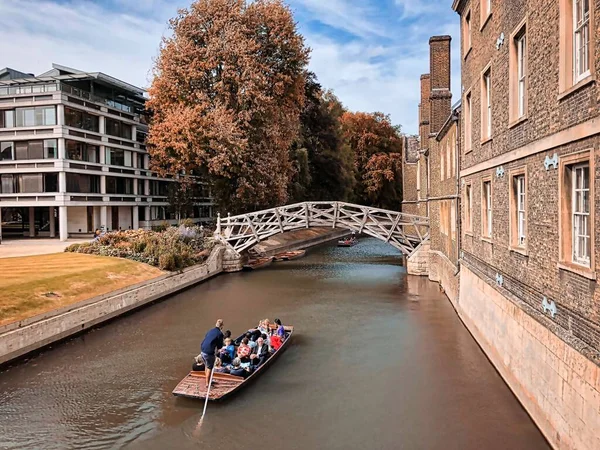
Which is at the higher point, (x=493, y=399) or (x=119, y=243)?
(x=119, y=243)

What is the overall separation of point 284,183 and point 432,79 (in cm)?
1073

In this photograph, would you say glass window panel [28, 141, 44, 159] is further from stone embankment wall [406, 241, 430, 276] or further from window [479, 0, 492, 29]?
window [479, 0, 492, 29]

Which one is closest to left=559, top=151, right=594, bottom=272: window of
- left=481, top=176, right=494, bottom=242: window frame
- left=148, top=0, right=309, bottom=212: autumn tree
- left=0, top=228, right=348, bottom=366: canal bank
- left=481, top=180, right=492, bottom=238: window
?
left=481, top=176, right=494, bottom=242: window frame

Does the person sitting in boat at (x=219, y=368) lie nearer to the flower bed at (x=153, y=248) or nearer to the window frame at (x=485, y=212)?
the window frame at (x=485, y=212)

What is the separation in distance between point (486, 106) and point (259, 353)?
808 cm

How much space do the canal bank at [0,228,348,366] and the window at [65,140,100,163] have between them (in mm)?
12535

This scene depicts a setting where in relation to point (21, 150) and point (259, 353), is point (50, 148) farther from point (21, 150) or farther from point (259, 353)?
point (259, 353)

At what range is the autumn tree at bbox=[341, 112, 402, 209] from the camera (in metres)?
59.0

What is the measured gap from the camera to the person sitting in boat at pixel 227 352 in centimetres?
1166

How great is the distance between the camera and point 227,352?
11711 mm

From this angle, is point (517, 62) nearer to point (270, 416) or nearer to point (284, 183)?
point (270, 416)

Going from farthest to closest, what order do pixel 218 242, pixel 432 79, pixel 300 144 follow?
pixel 300 144, pixel 218 242, pixel 432 79

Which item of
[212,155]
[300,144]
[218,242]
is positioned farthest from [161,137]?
[300,144]

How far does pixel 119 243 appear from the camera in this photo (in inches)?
972
